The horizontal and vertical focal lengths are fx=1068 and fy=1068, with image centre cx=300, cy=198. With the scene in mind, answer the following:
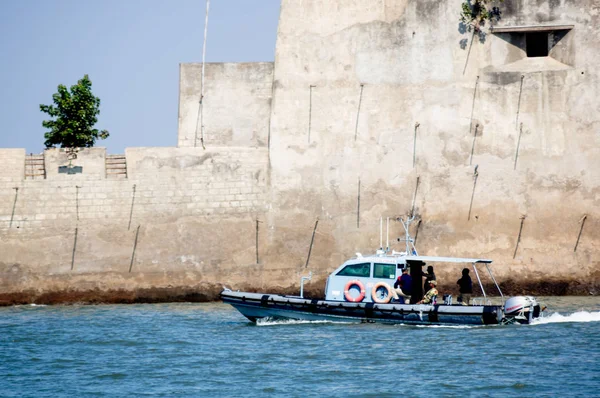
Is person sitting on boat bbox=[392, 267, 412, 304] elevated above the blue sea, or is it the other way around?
person sitting on boat bbox=[392, 267, 412, 304]

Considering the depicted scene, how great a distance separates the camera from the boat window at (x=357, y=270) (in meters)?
24.0

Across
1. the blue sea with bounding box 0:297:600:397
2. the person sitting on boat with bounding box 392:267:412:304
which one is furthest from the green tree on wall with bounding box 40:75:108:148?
the person sitting on boat with bounding box 392:267:412:304

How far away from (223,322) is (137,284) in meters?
4.83

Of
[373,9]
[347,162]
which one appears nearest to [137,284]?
[347,162]

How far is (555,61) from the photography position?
31.0 m

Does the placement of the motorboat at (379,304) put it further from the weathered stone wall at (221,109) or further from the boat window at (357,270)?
the weathered stone wall at (221,109)

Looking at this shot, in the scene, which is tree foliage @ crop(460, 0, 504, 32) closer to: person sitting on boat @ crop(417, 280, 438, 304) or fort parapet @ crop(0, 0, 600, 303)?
fort parapet @ crop(0, 0, 600, 303)

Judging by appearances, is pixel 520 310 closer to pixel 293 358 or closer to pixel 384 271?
pixel 384 271

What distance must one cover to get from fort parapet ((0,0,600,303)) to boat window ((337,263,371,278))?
5581 millimetres

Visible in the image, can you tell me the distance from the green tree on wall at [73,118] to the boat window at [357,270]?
1147 cm

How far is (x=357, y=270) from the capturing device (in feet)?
79.2

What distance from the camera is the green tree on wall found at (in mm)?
32219

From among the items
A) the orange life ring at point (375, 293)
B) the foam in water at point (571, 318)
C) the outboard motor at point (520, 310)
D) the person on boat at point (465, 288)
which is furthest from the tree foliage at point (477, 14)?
the outboard motor at point (520, 310)

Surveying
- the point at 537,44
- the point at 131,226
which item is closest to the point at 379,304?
the point at 131,226
